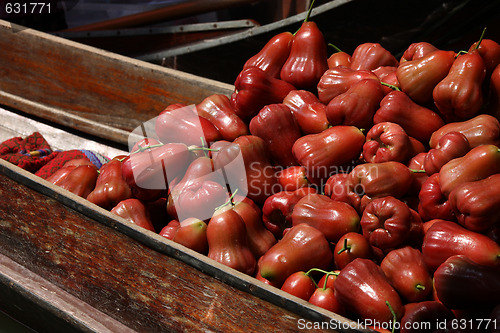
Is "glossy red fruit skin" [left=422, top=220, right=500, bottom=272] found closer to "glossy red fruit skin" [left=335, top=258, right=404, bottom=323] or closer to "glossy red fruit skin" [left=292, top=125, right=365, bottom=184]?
"glossy red fruit skin" [left=335, top=258, right=404, bottom=323]

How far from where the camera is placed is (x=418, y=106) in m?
1.60

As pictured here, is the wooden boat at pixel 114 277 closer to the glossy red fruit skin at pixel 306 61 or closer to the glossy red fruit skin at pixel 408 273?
the glossy red fruit skin at pixel 408 273

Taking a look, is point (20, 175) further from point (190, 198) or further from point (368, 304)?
point (368, 304)

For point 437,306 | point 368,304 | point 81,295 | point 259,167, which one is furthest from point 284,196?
point 81,295

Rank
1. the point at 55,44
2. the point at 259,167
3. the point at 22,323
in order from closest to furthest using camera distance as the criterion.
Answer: the point at 259,167 < the point at 22,323 < the point at 55,44

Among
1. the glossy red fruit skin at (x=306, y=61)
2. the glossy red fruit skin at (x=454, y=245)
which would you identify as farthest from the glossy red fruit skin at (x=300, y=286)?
the glossy red fruit skin at (x=306, y=61)

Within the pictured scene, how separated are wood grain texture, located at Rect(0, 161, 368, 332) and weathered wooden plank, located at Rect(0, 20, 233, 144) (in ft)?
3.00

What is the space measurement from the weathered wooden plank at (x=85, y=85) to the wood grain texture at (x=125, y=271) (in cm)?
92

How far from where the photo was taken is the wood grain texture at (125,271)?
51.9 inches

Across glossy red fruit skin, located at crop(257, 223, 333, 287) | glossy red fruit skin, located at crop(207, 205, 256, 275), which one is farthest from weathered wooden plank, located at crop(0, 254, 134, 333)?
glossy red fruit skin, located at crop(257, 223, 333, 287)

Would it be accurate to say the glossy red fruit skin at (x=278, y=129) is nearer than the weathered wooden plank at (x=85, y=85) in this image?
Yes

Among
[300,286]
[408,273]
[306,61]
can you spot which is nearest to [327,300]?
[300,286]

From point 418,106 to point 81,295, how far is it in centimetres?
125

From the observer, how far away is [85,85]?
2842 millimetres
